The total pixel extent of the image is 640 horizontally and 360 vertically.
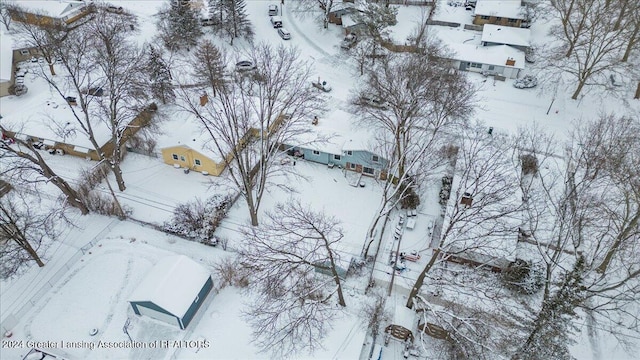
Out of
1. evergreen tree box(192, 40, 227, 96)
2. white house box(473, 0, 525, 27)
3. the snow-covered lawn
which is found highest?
white house box(473, 0, 525, 27)

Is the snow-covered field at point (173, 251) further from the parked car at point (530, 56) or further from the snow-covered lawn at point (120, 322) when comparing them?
the parked car at point (530, 56)

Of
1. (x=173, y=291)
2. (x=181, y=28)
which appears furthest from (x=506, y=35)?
(x=173, y=291)

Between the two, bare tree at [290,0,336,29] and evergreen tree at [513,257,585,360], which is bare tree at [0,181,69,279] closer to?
evergreen tree at [513,257,585,360]

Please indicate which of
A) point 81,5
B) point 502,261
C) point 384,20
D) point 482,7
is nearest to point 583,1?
point 482,7

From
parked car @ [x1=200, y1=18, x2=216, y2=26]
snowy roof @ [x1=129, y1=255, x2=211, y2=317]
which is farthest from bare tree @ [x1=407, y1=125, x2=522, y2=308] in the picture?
parked car @ [x1=200, y1=18, x2=216, y2=26]

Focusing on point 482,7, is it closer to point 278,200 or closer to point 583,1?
point 583,1

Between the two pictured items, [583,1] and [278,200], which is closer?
[278,200]

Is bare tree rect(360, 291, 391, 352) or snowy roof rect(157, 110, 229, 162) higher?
snowy roof rect(157, 110, 229, 162)

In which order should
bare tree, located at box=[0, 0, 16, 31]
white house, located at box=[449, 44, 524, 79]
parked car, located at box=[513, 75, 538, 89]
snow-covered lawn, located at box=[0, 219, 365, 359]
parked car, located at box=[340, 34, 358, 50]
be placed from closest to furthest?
snow-covered lawn, located at box=[0, 219, 365, 359]
parked car, located at box=[513, 75, 538, 89]
white house, located at box=[449, 44, 524, 79]
parked car, located at box=[340, 34, 358, 50]
bare tree, located at box=[0, 0, 16, 31]
